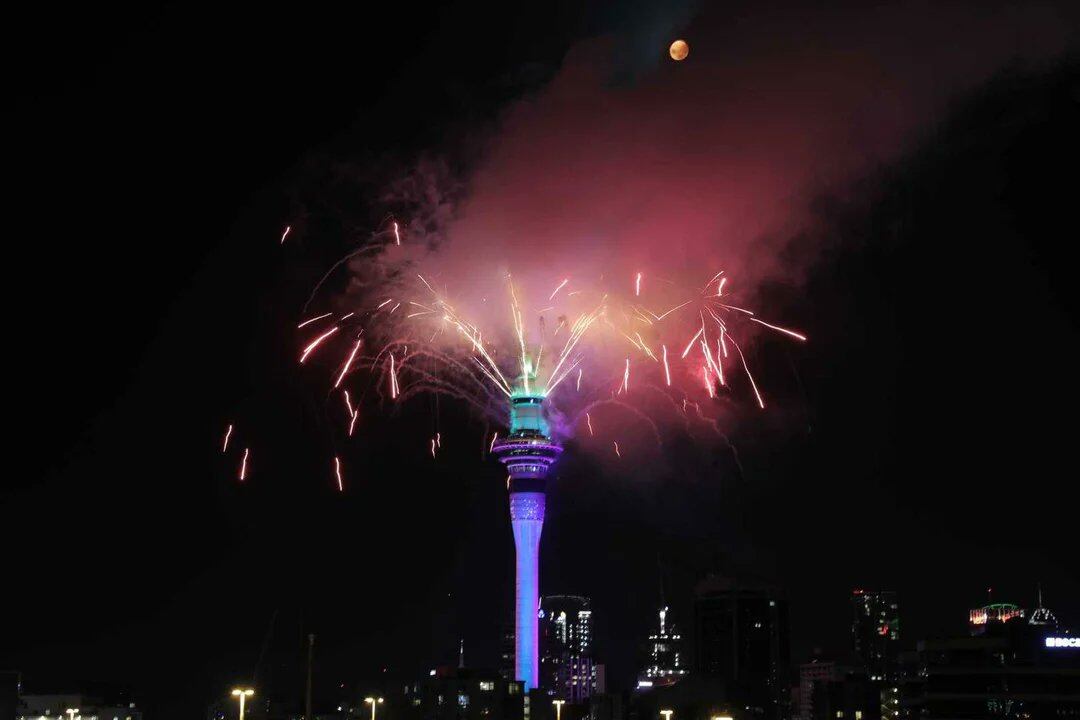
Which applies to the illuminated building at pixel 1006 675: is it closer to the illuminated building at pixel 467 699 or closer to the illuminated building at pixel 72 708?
the illuminated building at pixel 467 699

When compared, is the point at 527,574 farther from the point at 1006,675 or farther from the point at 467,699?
the point at 1006,675

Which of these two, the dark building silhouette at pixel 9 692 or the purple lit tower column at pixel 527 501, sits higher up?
the purple lit tower column at pixel 527 501

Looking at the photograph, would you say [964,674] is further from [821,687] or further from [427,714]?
[821,687]

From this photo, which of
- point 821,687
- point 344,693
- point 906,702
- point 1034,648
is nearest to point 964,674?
point 1034,648

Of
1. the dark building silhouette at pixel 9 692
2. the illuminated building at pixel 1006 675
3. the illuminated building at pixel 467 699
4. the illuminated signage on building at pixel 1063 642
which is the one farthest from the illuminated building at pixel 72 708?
the illuminated signage on building at pixel 1063 642

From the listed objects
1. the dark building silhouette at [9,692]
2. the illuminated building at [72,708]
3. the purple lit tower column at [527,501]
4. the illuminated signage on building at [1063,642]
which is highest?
the purple lit tower column at [527,501]

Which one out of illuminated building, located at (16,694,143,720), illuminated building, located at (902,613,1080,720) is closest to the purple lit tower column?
illuminated building, located at (16,694,143,720)
